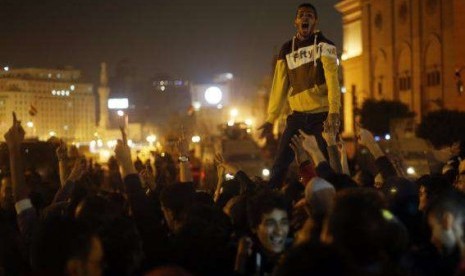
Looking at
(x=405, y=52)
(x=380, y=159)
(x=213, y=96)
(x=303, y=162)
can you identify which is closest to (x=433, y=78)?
(x=405, y=52)

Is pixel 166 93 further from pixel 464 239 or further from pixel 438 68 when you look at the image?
pixel 464 239

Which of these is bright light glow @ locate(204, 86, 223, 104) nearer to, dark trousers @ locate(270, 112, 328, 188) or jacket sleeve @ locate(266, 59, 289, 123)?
jacket sleeve @ locate(266, 59, 289, 123)

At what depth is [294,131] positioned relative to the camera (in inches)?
377

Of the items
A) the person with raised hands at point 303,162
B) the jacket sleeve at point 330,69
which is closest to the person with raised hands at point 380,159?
the person with raised hands at point 303,162

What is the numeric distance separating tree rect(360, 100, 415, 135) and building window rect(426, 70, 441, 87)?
3592 millimetres

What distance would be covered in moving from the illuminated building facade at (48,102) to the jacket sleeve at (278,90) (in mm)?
3082

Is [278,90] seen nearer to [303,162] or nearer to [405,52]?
[303,162]

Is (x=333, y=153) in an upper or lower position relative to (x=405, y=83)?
lower

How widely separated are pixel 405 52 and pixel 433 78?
20.6ft

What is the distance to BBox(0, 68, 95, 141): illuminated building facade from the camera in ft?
60.2

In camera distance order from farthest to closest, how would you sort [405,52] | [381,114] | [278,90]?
1. [405,52]
2. [381,114]
3. [278,90]

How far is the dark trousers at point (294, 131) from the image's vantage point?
9523mm

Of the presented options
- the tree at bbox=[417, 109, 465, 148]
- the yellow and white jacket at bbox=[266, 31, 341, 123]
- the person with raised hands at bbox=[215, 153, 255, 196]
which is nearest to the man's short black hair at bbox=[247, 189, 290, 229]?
the person with raised hands at bbox=[215, 153, 255, 196]

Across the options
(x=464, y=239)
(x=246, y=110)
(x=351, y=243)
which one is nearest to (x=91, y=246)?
(x=351, y=243)
